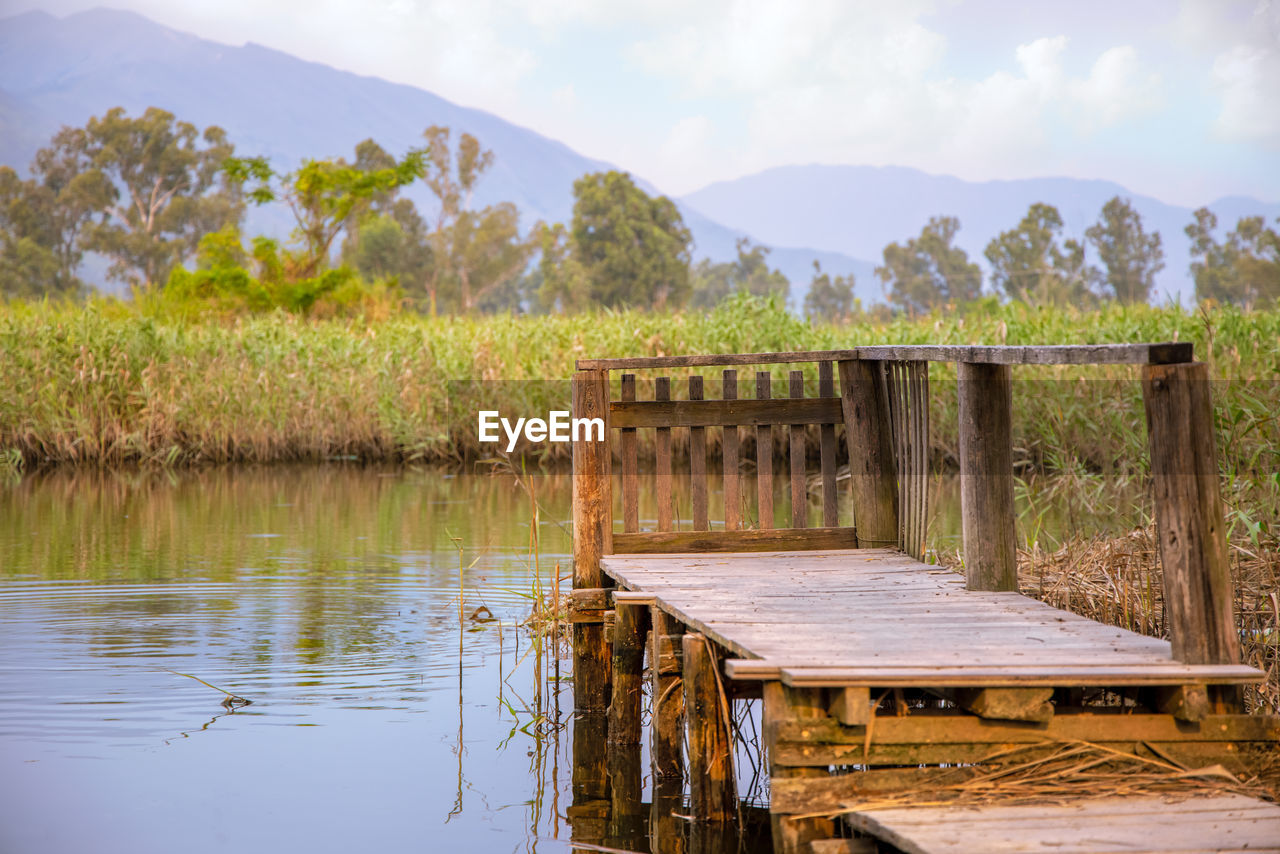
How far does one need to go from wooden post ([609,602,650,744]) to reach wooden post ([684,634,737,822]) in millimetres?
950

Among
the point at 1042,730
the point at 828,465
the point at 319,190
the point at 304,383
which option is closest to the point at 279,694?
the point at 828,465

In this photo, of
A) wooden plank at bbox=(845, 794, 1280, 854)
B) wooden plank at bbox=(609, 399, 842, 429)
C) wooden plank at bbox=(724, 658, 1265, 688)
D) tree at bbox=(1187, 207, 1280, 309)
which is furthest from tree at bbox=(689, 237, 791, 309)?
wooden plank at bbox=(845, 794, 1280, 854)

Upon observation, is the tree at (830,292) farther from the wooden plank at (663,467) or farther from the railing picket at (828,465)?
the wooden plank at (663,467)

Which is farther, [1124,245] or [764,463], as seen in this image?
[1124,245]

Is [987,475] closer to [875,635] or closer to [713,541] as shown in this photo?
[875,635]

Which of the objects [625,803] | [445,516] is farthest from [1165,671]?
[445,516]

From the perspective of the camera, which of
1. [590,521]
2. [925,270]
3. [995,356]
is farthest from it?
[925,270]

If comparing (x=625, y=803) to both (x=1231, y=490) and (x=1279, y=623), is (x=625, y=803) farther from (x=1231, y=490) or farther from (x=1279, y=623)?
(x=1231, y=490)

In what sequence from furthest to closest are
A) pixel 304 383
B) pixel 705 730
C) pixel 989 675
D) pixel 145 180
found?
pixel 145 180, pixel 304 383, pixel 705 730, pixel 989 675

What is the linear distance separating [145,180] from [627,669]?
229 ft

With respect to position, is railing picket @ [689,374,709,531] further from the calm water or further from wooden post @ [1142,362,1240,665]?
wooden post @ [1142,362,1240,665]

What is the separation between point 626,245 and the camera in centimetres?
6297

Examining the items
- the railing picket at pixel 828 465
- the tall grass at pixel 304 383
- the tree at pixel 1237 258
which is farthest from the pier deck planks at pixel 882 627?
the tree at pixel 1237 258

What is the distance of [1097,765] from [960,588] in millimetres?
1608
